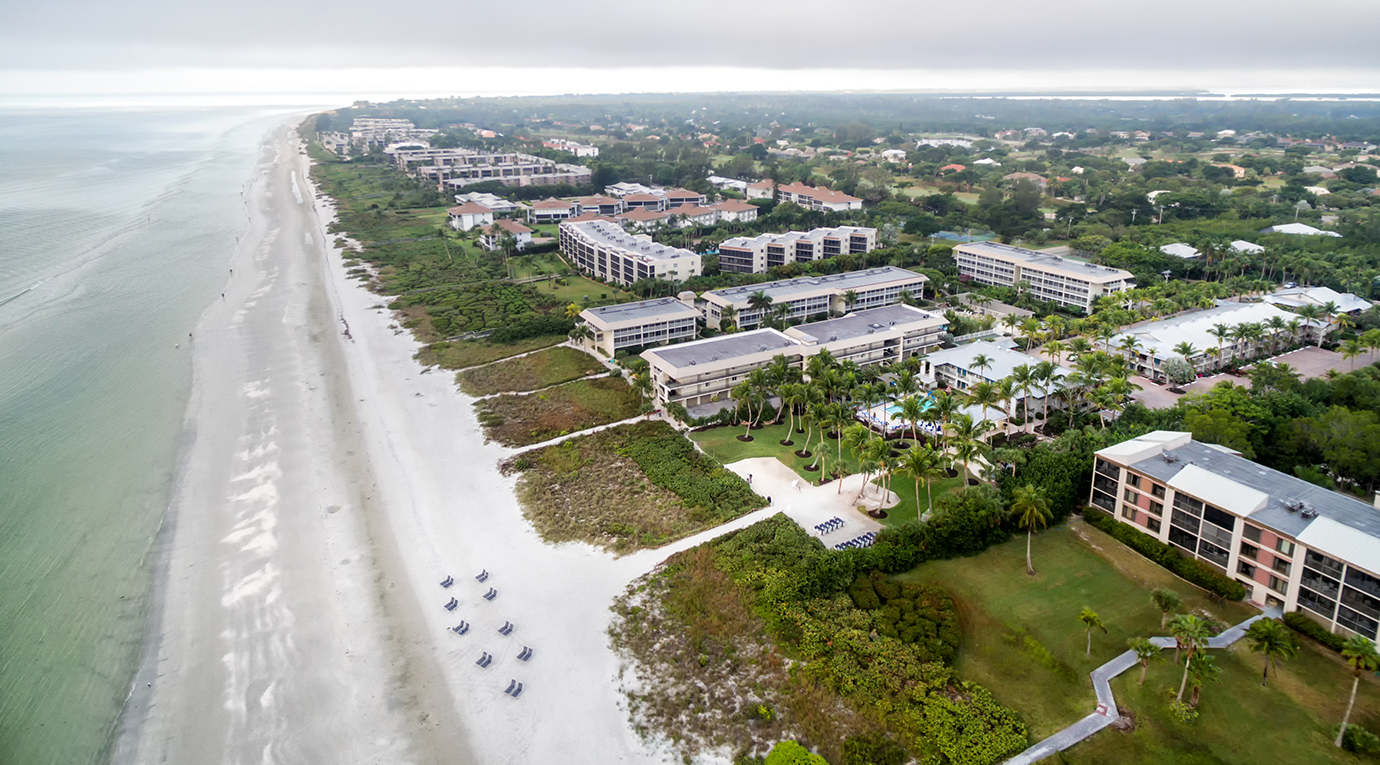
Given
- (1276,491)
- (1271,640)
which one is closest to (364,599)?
(1271,640)

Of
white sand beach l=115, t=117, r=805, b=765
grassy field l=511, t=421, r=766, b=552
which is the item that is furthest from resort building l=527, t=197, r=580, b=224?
grassy field l=511, t=421, r=766, b=552

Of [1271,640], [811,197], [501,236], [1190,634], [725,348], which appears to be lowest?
[1271,640]

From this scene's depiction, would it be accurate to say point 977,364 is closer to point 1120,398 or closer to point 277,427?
point 1120,398

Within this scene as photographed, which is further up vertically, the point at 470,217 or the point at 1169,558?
the point at 470,217

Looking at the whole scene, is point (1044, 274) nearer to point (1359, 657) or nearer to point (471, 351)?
point (471, 351)

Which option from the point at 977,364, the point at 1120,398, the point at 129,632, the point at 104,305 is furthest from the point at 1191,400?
the point at 104,305

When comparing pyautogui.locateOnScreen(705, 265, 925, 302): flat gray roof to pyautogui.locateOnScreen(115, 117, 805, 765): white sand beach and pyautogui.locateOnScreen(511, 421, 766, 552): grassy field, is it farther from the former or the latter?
pyautogui.locateOnScreen(115, 117, 805, 765): white sand beach
